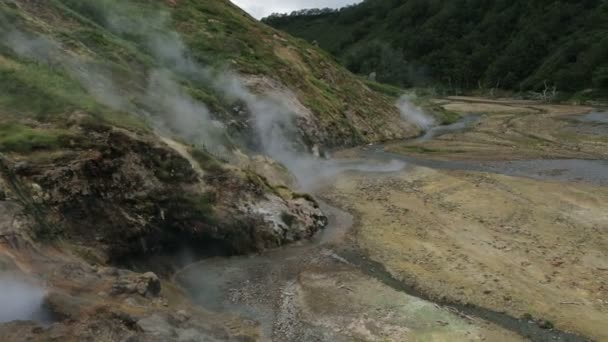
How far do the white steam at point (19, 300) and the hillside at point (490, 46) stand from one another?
3706 inches

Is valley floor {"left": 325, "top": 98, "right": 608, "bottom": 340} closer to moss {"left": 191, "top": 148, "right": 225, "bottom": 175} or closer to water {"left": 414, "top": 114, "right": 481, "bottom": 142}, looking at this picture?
moss {"left": 191, "top": 148, "right": 225, "bottom": 175}

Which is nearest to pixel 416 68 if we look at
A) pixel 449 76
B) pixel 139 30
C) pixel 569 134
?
pixel 449 76

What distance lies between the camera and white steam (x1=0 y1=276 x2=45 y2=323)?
45.7ft

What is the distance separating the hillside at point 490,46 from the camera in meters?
108

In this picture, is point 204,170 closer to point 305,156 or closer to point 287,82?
point 305,156

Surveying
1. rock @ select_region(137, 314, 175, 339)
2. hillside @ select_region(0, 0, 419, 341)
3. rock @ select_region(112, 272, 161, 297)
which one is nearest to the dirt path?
hillside @ select_region(0, 0, 419, 341)

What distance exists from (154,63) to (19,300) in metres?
28.0

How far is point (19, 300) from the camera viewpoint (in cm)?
1427

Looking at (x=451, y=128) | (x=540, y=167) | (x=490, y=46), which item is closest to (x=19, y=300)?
(x=540, y=167)

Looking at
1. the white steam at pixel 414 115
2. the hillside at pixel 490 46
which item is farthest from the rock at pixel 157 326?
the hillside at pixel 490 46

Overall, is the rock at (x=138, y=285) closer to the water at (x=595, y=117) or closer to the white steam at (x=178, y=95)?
the white steam at (x=178, y=95)

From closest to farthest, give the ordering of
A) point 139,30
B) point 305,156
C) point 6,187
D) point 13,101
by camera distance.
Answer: point 6,187, point 13,101, point 305,156, point 139,30

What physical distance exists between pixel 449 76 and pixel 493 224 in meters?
121

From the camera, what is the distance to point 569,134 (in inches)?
2140
